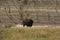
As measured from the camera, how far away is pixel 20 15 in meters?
31.8

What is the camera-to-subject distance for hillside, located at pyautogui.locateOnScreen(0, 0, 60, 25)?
104ft

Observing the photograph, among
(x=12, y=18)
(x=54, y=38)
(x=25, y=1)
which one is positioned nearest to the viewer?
(x=54, y=38)

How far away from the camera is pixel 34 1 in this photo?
33.3 meters

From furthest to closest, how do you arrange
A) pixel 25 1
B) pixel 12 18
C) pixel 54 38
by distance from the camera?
pixel 25 1 < pixel 12 18 < pixel 54 38

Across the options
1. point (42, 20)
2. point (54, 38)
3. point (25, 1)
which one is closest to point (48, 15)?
point (42, 20)

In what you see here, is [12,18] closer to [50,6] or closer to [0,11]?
[0,11]

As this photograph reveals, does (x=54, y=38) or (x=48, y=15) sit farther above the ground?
(x=54, y=38)

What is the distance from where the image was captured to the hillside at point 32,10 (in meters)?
31.8

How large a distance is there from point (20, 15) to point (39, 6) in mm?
Answer: 2617

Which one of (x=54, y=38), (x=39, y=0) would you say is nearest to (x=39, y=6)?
(x=39, y=0)

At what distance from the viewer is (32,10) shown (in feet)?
108

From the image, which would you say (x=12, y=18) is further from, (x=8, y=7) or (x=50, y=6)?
(x=50, y=6)

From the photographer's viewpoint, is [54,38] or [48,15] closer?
[54,38]

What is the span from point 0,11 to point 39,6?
14.3 feet
